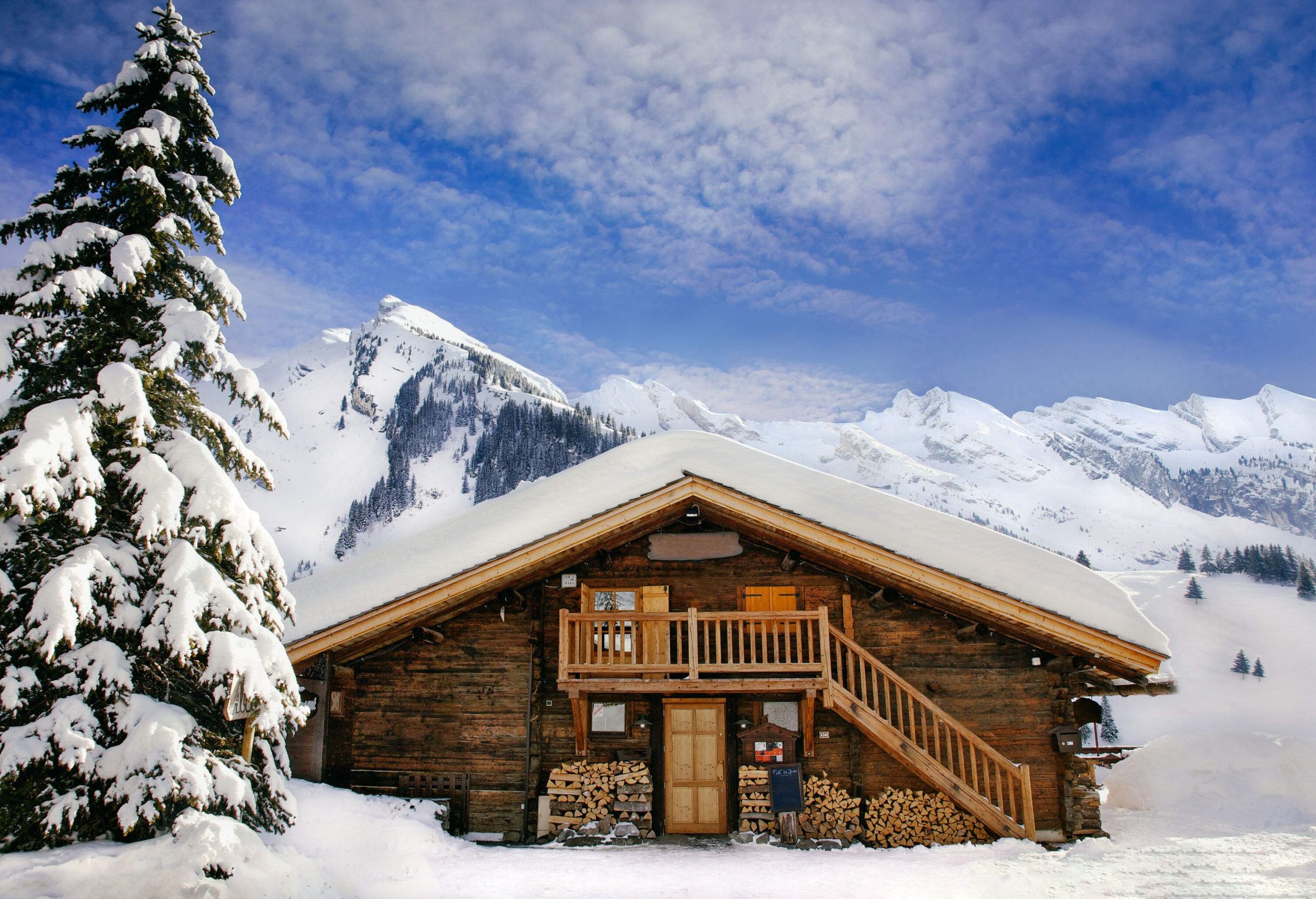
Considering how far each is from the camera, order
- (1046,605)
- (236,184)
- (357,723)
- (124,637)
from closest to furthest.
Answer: (124,637) → (236,184) → (1046,605) → (357,723)

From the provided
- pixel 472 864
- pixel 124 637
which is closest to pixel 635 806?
pixel 472 864

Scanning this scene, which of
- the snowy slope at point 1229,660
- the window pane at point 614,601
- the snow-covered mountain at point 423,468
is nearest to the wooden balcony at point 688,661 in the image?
the window pane at point 614,601

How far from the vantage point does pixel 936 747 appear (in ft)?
43.9

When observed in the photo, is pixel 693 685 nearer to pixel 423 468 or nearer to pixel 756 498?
pixel 756 498

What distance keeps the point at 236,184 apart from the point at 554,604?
349 inches

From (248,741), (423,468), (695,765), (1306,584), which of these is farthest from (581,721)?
(423,468)

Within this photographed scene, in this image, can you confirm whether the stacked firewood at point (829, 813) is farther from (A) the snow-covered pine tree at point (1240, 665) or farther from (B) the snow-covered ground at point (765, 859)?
(A) the snow-covered pine tree at point (1240, 665)

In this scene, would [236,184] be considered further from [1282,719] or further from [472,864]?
[1282,719]

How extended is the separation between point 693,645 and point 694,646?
0.12 ft

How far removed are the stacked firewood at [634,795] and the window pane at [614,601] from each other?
2848 millimetres

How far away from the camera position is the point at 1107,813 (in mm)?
18469

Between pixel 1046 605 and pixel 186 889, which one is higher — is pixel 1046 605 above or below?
above

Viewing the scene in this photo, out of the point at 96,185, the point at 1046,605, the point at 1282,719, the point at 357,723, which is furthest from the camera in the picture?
the point at 1282,719

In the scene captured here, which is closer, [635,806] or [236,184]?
[236,184]
